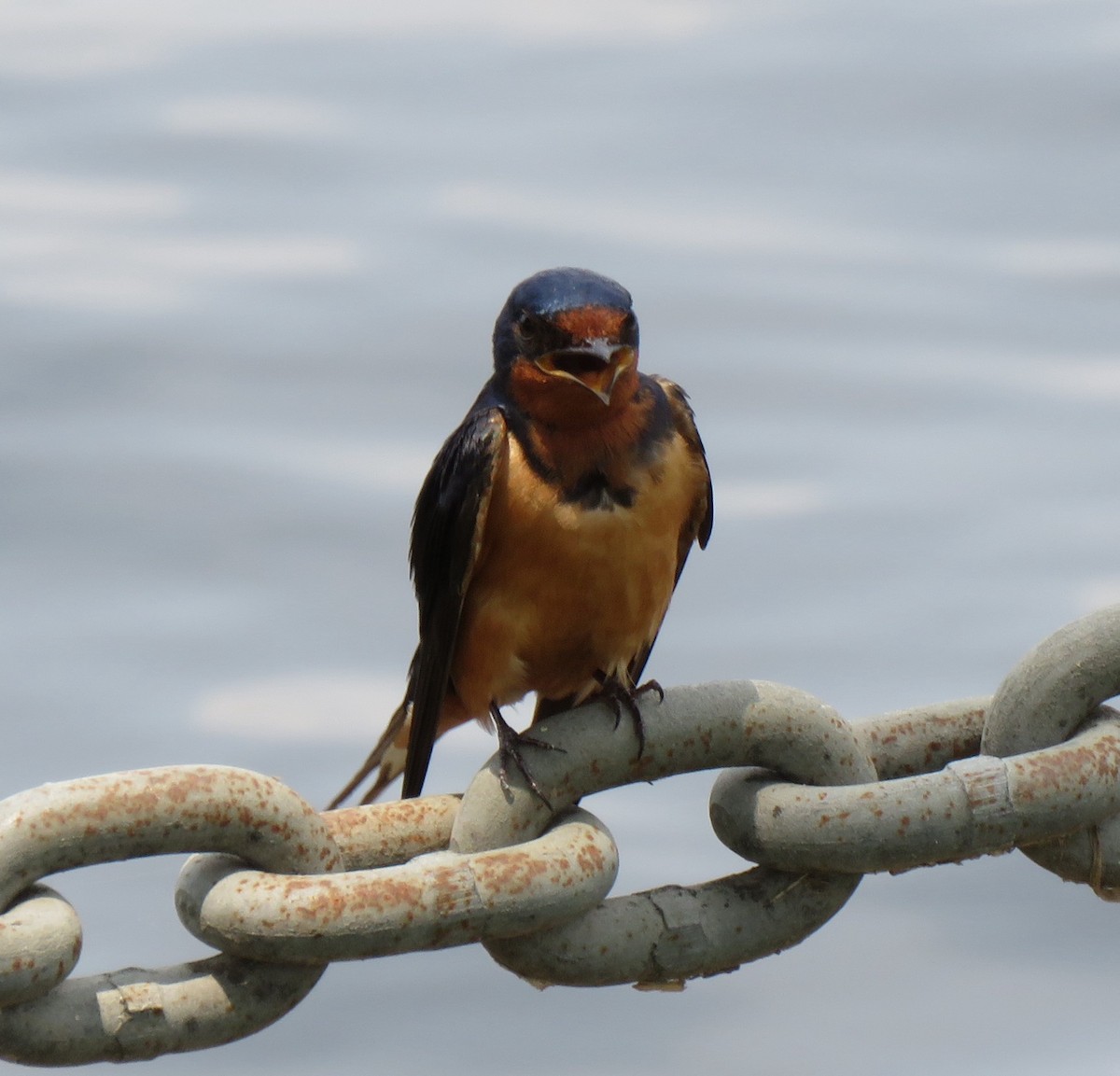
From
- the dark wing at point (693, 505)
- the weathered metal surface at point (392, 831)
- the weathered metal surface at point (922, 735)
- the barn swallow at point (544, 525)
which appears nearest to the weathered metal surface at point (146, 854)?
the weathered metal surface at point (392, 831)

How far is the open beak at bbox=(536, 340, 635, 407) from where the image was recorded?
310 cm

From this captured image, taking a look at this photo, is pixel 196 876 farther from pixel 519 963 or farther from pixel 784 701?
pixel 784 701

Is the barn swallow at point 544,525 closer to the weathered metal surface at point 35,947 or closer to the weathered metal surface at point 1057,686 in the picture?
the weathered metal surface at point 1057,686

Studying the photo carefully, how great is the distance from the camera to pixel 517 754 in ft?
7.93

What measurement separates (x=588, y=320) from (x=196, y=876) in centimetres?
Result: 133

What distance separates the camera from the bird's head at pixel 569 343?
3.10 meters

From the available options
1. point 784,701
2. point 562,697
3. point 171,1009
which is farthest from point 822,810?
point 562,697

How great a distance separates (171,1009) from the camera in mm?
2025

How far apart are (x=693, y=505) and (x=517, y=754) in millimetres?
1278

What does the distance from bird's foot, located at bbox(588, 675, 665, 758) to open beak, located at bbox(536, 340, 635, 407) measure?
0.45 metres

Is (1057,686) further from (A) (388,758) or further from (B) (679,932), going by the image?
(A) (388,758)

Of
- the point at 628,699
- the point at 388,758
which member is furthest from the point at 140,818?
the point at 388,758

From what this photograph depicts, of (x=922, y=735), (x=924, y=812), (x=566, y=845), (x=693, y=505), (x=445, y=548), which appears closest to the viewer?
(x=566, y=845)

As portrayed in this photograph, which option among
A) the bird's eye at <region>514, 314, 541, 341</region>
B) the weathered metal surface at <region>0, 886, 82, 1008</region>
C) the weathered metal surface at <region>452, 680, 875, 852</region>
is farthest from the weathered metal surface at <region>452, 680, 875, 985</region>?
the bird's eye at <region>514, 314, 541, 341</region>
